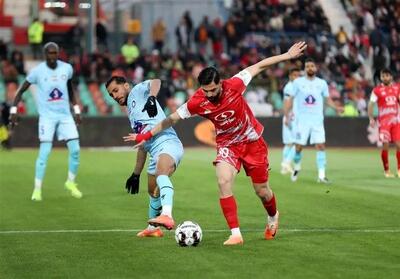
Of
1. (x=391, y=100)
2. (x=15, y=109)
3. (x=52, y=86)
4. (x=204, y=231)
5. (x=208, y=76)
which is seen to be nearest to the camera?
(x=208, y=76)

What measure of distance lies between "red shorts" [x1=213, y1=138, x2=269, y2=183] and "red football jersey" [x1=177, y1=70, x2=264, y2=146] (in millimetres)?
72

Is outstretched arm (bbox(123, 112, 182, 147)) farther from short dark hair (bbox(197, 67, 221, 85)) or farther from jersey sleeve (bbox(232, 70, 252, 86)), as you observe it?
jersey sleeve (bbox(232, 70, 252, 86))

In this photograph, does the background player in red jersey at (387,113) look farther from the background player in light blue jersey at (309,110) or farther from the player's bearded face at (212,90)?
the player's bearded face at (212,90)

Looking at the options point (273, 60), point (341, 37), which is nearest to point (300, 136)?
point (273, 60)

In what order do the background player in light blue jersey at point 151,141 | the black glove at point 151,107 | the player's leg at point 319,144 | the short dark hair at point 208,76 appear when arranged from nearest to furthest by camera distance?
the short dark hair at point 208,76, the black glove at point 151,107, the background player in light blue jersey at point 151,141, the player's leg at point 319,144

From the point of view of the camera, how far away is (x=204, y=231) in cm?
1345

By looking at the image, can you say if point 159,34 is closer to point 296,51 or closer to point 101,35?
point 101,35

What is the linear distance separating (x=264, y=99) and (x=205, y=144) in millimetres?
3025

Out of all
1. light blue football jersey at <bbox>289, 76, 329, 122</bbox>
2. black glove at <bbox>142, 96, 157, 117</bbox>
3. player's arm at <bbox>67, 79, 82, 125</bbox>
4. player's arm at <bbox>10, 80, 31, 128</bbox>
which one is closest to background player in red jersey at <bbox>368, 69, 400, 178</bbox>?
light blue football jersey at <bbox>289, 76, 329, 122</bbox>

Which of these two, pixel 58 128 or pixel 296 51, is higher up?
pixel 296 51

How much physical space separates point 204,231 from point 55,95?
5.72 m

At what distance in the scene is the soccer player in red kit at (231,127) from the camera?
39.3 feet

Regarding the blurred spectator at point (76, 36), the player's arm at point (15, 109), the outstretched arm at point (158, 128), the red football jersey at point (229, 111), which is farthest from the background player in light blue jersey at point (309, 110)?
the blurred spectator at point (76, 36)

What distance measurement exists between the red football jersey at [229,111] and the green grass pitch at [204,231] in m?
1.20
